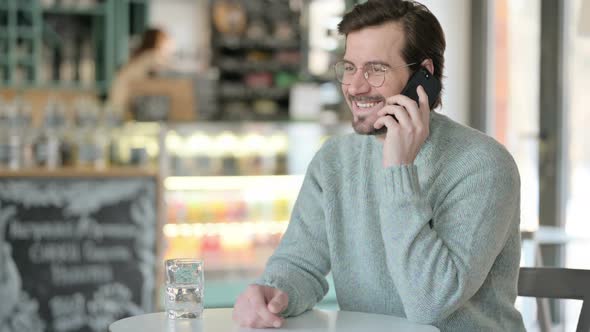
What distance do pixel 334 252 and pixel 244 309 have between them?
14.6 inches

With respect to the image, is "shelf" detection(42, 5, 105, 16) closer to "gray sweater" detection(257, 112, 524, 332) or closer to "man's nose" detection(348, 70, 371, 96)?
"gray sweater" detection(257, 112, 524, 332)

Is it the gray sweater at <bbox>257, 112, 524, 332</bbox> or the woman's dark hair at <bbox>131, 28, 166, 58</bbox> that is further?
the woman's dark hair at <bbox>131, 28, 166, 58</bbox>

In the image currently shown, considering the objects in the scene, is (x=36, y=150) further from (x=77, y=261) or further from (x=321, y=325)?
(x=321, y=325)

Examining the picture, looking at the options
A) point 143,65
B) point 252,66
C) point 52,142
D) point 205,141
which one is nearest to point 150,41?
point 143,65

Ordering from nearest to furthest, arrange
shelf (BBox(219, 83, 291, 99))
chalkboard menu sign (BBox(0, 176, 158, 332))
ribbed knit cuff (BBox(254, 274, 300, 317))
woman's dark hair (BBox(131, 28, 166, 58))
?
ribbed knit cuff (BBox(254, 274, 300, 317)) → chalkboard menu sign (BBox(0, 176, 158, 332)) → woman's dark hair (BBox(131, 28, 166, 58)) → shelf (BBox(219, 83, 291, 99))

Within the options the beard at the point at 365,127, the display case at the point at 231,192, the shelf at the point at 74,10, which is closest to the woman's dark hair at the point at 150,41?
the display case at the point at 231,192

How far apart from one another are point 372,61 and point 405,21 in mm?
130

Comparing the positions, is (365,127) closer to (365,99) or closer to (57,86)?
(365,99)

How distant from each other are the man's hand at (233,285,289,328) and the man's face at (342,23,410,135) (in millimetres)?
427

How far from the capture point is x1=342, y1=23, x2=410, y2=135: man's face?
2.11 m

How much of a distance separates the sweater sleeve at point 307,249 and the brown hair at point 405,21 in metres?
0.37

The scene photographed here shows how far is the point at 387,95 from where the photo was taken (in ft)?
7.00

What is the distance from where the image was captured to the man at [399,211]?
1912 millimetres

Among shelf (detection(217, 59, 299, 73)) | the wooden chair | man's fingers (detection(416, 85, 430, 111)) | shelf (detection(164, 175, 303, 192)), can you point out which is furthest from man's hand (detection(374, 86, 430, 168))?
shelf (detection(217, 59, 299, 73))
